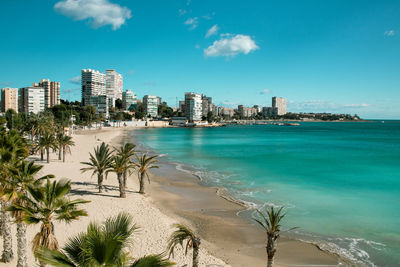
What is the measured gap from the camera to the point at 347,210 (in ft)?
77.7

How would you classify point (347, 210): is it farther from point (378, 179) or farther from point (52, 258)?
point (52, 258)

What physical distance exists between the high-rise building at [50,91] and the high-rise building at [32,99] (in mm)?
18395

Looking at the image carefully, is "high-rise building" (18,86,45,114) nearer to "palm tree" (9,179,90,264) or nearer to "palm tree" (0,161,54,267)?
"palm tree" (0,161,54,267)

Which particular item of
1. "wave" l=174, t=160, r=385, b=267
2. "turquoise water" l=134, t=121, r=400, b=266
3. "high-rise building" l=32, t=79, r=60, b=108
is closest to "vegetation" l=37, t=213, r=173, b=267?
"wave" l=174, t=160, r=385, b=267

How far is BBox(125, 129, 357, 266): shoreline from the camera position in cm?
1419

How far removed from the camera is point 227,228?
59.0 ft

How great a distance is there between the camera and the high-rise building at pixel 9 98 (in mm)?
174625

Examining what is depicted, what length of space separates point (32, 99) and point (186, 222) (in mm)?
176019

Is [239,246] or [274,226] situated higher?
[274,226]

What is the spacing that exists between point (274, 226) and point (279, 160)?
42773mm

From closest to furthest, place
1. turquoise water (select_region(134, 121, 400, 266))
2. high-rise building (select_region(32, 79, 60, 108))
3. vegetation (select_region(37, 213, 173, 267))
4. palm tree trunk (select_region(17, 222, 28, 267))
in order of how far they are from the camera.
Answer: vegetation (select_region(37, 213, 173, 267)), palm tree trunk (select_region(17, 222, 28, 267)), turquoise water (select_region(134, 121, 400, 266)), high-rise building (select_region(32, 79, 60, 108))

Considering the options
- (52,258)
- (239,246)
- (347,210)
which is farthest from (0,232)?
(347,210)

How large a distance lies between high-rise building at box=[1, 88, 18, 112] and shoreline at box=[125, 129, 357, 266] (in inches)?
7336

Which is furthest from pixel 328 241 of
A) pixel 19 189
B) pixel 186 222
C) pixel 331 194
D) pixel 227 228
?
pixel 19 189
